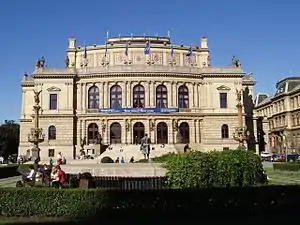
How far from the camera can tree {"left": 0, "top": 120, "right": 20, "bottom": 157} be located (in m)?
106

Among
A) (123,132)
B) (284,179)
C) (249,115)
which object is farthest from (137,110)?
(284,179)

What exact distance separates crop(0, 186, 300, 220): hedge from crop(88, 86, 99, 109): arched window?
62.7 metres

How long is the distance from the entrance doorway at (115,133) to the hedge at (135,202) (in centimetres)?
5967

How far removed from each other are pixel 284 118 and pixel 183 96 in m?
41.8

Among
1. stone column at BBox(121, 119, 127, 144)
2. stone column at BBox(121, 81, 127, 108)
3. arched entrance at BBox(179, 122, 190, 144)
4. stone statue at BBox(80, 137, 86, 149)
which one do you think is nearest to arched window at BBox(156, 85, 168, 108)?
arched entrance at BBox(179, 122, 190, 144)

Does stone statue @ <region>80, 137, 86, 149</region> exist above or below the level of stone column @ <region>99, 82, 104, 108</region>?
below

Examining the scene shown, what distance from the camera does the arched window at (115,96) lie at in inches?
3098

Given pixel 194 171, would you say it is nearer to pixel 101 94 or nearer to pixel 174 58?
pixel 101 94

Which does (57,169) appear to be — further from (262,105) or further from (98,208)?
(262,105)

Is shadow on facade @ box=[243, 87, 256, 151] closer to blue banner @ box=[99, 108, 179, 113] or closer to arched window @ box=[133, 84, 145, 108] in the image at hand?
blue banner @ box=[99, 108, 179, 113]

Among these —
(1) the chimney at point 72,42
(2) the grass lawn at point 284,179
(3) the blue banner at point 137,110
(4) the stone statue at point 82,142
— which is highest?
(1) the chimney at point 72,42

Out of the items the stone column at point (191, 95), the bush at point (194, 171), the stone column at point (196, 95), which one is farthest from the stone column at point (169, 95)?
the bush at point (194, 171)

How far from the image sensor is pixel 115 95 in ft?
259

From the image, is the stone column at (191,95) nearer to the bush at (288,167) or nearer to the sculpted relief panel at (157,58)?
the sculpted relief panel at (157,58)
